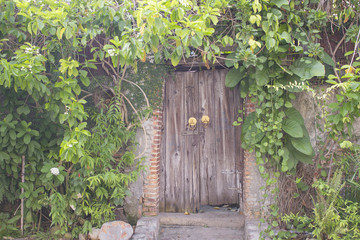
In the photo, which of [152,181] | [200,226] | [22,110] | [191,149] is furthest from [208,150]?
[22,110]

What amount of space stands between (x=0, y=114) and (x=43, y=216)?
4.89 feet

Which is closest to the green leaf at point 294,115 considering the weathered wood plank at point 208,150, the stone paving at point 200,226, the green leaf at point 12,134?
the weathered wood plank at point 208,150

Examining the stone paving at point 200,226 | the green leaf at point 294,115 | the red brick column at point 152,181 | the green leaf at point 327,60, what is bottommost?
the stone paving at point 200,226

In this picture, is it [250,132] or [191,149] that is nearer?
[250,132]

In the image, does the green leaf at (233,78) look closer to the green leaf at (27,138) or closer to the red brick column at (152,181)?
the red brick column at (152,181)

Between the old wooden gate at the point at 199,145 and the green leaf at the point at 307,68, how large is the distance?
98cm

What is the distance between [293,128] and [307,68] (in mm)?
746

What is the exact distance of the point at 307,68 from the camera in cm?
349

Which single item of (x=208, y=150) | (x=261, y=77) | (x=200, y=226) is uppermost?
(x=261, y=77)

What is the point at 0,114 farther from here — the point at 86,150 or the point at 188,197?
the point at 188,197

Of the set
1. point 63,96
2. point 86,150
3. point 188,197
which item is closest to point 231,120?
point 188,197

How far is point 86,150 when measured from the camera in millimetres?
3436

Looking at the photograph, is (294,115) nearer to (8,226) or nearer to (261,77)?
(261,77)

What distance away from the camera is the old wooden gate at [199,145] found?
432cm
